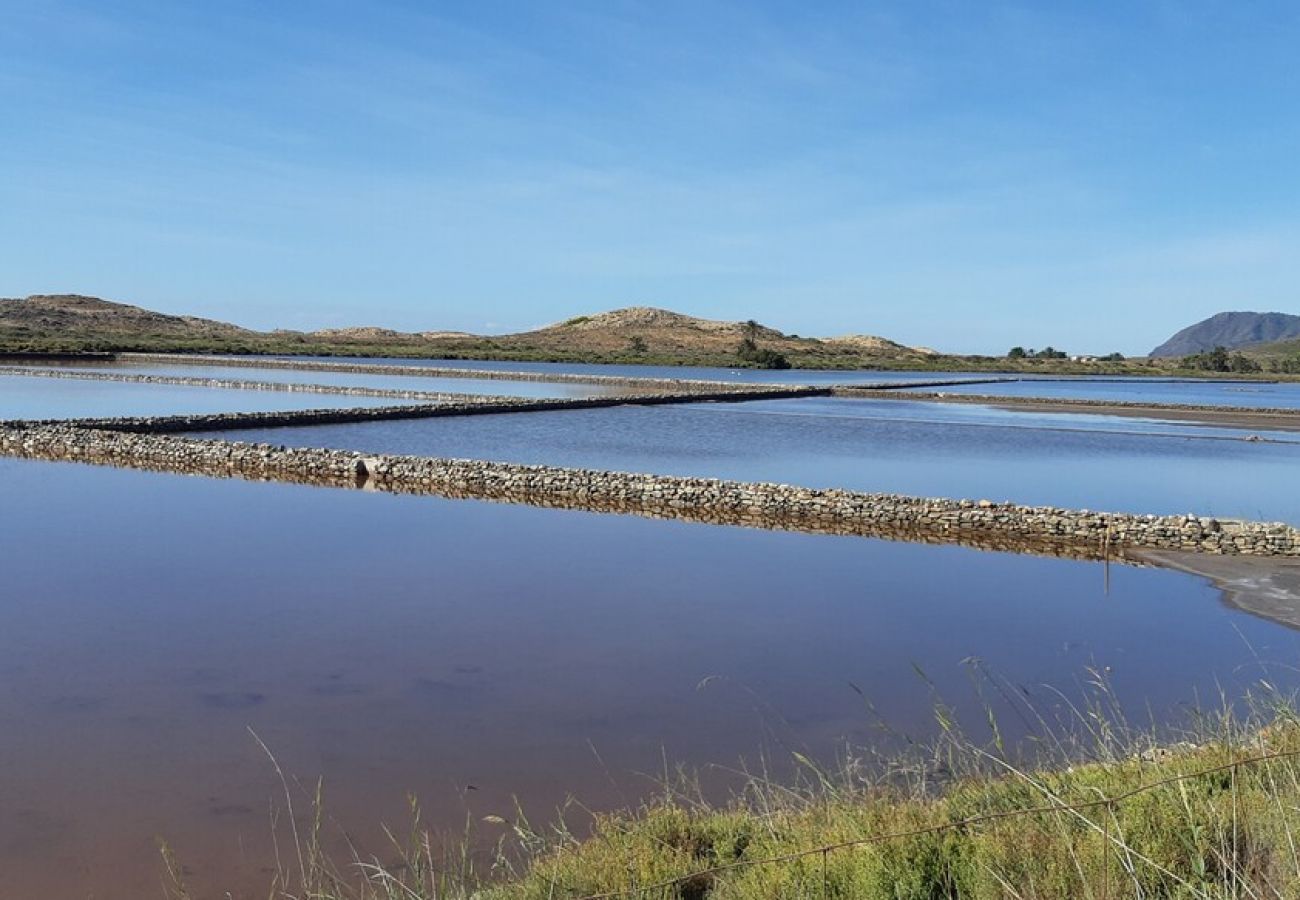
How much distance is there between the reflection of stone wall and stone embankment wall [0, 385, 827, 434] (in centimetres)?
219

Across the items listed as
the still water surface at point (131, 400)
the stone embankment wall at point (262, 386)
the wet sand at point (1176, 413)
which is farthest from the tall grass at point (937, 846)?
the wet sand at point (1176, 413)

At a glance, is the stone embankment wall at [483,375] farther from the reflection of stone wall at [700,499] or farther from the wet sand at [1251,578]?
the wet sand at [1251,578]

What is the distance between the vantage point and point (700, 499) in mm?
15562

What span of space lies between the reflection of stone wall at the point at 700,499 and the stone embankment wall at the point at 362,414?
219cm

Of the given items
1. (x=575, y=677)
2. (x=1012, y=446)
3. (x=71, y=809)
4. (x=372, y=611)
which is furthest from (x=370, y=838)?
(x=1012, y=446)

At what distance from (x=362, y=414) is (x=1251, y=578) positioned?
829 inches

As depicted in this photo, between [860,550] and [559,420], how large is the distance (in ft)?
58.4

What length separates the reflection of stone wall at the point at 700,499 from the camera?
515 inches

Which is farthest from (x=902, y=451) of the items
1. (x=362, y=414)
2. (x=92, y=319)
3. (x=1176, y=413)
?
(x=92, y=319)

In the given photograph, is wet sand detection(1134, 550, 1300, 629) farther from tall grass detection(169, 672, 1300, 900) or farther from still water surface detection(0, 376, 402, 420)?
still water surface detection(0, 376, 402, 420)

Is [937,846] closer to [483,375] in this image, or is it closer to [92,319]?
[483,375]

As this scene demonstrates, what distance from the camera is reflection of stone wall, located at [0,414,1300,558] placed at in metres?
13.1

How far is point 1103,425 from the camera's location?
35.1 m

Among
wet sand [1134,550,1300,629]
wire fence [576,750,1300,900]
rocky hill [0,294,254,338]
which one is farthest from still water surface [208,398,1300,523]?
rocky hill [0,294,254,338]
